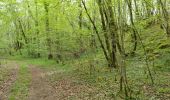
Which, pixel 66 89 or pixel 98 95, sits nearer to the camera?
pixel 98 95

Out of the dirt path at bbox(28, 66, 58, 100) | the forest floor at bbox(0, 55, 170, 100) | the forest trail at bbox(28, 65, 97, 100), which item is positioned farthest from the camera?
the dirt path at bbox(28, 66, 58, 100)

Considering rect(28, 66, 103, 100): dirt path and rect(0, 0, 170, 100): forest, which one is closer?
rect(0, 0, 170, 100): forest

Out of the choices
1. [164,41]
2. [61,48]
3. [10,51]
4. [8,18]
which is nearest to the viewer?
[164,41]

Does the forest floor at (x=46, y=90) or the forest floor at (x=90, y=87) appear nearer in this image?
the forest floor at (x=90, y=87)

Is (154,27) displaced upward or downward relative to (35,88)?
upward

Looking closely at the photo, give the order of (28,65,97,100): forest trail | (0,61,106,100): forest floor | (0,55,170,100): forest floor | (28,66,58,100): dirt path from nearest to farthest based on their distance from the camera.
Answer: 1. (0,55,170,100): forest floor
2. (28,65,97,100): forest trail
3. (0,61,106,100): forest floor
4. (28,66,58,100): dirt path

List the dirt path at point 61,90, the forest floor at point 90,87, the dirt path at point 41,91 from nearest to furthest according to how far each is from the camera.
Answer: the forest floor at point 90,87 < the dirt path at point 61,90 < the dirt path at point 41,91

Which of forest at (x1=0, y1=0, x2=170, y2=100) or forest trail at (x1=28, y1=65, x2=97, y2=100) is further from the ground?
forest at (x1=0, y1=0, x2=170, y2=100)

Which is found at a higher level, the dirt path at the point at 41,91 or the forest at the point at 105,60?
the forest at the point at 105,60

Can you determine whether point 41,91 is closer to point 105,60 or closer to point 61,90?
point 61,90

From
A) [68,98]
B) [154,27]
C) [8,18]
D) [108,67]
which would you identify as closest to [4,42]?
[8,18]

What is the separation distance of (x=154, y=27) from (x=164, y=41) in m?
6.27

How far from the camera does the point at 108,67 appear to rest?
1945 centimetres

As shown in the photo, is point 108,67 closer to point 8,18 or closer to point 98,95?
point 98,95
